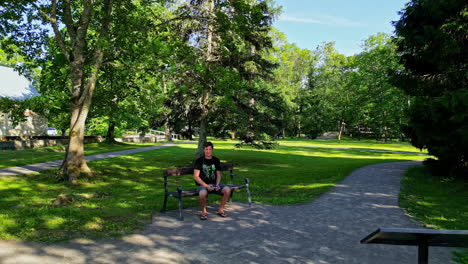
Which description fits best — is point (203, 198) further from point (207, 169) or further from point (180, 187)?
point (207, 169)

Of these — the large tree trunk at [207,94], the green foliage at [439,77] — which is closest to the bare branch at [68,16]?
the large tree trunk at [207,94]

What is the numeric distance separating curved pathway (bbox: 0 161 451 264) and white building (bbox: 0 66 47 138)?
2850 centimetres

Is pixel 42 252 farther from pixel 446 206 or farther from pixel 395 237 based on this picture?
pixel 446 206

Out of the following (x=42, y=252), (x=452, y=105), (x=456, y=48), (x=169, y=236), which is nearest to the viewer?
(x=42, y=252)

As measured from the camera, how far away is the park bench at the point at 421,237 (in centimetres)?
268

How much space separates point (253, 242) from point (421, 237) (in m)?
2.62

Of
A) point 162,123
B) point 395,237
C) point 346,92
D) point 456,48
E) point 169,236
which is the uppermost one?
point 346,92

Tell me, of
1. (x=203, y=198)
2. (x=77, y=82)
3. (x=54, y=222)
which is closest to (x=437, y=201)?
(x=203, y=198)

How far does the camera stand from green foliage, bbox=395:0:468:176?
994 centimetres

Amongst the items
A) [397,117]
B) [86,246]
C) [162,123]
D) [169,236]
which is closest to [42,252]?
[86,246]

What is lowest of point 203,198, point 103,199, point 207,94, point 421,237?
point 103,199

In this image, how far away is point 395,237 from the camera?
Answer: 9.16ft

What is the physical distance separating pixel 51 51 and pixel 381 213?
1302 centimetres

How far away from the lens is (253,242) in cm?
500
